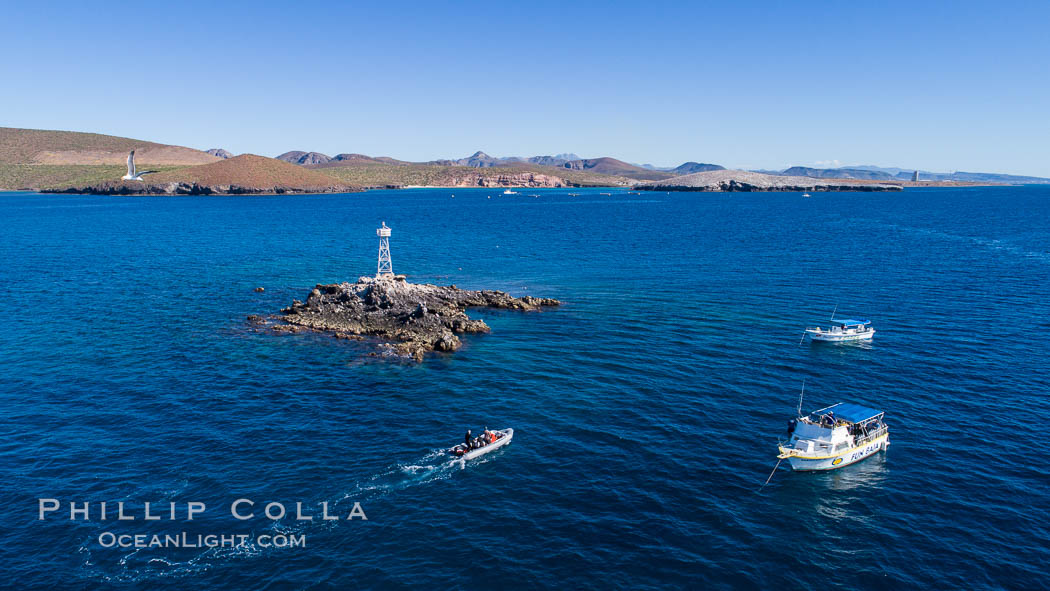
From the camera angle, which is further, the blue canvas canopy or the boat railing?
the blue canvas canopy

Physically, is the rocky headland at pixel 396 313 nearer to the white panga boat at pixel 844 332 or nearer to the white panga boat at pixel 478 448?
the white panga boat at pixel 478 448

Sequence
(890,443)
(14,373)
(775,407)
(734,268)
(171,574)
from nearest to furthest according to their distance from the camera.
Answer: (171,574), (890,443), (775,407), (14,373), (734,268)

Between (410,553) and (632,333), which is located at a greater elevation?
(632,333)

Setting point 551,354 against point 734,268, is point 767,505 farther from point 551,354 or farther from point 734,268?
point 734,268

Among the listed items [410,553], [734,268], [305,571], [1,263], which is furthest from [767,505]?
[1,263]

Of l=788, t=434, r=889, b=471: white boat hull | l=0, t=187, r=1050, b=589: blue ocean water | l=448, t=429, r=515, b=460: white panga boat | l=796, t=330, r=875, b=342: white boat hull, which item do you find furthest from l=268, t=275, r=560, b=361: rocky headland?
l=788, t=434, r=889, b=471: white boat hull

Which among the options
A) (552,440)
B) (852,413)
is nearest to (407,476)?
(552,440)

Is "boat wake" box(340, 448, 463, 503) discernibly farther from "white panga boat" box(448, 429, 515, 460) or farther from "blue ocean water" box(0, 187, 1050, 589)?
"white panga boat" box(448, 429, 515, 460)

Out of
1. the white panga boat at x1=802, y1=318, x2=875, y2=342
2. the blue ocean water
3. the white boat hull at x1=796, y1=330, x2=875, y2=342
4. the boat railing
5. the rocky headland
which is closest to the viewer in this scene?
the blue ocean water
